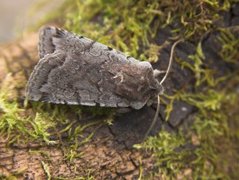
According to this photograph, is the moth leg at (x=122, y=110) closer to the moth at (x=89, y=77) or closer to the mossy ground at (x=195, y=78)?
the moth at (x=89, y=77)

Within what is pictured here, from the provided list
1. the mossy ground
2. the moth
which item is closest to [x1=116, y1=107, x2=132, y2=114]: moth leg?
the moth

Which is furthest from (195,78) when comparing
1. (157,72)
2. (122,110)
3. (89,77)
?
(89,77)

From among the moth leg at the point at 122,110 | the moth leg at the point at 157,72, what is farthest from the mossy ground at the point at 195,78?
the moth leg at the point at 122,110

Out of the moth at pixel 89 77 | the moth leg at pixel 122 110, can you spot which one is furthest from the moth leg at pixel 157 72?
the moth leg at pixel 122 110

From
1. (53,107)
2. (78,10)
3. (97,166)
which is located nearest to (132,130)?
(97,166)

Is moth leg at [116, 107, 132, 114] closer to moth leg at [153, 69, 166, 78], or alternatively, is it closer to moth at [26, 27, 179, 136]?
moth at [26, 27, 179, 136]

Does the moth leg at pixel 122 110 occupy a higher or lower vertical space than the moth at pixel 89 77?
lower
